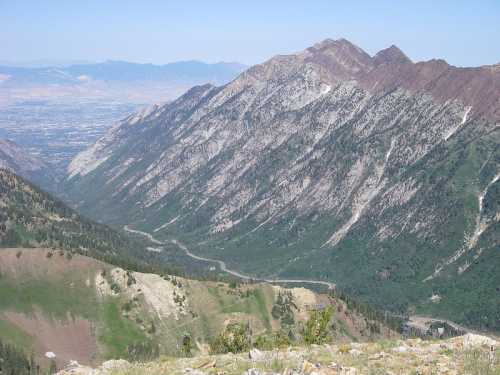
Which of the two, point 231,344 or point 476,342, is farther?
point 231,344

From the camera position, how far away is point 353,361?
207 ft

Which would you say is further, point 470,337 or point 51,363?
point 51,363

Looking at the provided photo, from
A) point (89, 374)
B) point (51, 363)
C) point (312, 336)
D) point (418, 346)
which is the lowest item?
point (51, 363)

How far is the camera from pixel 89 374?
70938mm

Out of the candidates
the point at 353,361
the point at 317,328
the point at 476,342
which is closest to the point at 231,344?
the point at 317,328

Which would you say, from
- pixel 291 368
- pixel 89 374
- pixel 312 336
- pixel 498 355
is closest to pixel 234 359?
pixel 291 368

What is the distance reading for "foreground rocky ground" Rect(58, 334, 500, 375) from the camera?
193 ft

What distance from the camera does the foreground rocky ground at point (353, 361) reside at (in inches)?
2319

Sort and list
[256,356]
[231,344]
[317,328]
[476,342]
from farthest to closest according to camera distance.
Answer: [317,328] < [231,344] < [476,342] < [256,356]

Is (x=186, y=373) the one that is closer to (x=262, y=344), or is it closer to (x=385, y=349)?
(x=385, y=349)

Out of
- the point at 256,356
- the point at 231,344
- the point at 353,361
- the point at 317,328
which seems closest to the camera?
the point at 353,361

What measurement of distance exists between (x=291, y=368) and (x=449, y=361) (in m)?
15.7

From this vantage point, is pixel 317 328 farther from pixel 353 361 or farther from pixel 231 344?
pixel 353 361

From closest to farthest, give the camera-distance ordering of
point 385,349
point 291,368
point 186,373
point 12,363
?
point 291,368 < point 186,373 < point 385,349 < point 12,363
